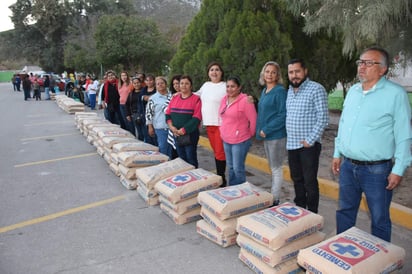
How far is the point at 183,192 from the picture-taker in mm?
4070

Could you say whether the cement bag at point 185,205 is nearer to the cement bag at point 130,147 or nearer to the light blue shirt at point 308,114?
the light blue shirt at point 308,114

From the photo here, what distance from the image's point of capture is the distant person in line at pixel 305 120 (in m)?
3.57

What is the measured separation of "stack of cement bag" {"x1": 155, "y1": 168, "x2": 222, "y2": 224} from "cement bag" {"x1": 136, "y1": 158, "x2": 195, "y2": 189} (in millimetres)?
242

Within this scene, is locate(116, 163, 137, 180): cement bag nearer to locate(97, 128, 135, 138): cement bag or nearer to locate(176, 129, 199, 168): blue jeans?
locate(176, 129, 199, 168): blue jeans

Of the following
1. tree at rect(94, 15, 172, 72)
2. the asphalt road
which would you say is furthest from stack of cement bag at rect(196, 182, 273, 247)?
tree at rect(94, 15, 172, 72)

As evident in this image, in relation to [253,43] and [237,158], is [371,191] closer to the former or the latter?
[237,158]

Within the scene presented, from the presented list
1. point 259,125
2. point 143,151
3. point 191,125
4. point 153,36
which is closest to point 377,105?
point 259,125

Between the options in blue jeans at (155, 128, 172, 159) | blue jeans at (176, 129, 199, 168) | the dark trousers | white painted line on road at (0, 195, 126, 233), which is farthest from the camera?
blue jeans at (155, 128, 172, 159)

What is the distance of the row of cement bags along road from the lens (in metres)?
2.63

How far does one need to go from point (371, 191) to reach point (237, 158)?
1862 millimetres

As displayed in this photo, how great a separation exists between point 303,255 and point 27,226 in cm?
312

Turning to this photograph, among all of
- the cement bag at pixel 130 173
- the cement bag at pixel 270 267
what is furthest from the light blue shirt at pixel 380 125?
the cement bag at pixel 130 173

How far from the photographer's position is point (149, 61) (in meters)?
24.4

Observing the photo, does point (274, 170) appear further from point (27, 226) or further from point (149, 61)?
point (149, 61)
